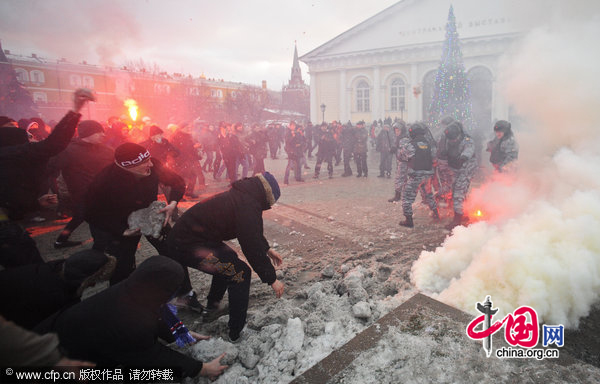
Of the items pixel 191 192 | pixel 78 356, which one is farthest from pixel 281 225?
pixel 78 356

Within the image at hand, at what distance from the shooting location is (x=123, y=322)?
207 centimetres

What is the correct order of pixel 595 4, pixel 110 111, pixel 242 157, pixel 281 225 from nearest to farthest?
pixel 281 225 → pixel 595 4 → pixel 242 157 → pixel 110 111

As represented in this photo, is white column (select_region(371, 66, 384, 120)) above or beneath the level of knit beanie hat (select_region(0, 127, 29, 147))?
above

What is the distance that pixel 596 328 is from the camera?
327cm

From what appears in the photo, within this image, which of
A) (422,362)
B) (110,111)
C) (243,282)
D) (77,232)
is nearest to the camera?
(422,362)

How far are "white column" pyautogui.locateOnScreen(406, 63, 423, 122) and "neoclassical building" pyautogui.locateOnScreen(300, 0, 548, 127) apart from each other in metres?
0.08

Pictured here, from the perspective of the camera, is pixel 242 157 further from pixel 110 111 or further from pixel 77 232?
pixel 110 111

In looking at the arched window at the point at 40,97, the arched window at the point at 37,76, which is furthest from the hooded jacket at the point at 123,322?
the arched window at the point at 40,97

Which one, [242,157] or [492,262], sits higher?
[242,157]

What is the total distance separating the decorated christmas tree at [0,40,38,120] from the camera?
2180 cm

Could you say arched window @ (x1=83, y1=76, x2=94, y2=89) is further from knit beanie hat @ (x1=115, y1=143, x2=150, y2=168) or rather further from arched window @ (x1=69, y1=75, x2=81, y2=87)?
knit beanie hat @ (x1=115, y1=143, x2=150, y2=168)

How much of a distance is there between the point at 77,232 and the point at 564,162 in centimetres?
865

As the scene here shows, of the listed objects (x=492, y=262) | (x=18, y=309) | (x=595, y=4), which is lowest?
(x=492, y=262)

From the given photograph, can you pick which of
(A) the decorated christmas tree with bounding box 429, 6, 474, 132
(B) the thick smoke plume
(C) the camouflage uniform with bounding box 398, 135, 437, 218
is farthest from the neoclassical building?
(C) the camouflage uniform with bounding box 398, 135, 437, 218
